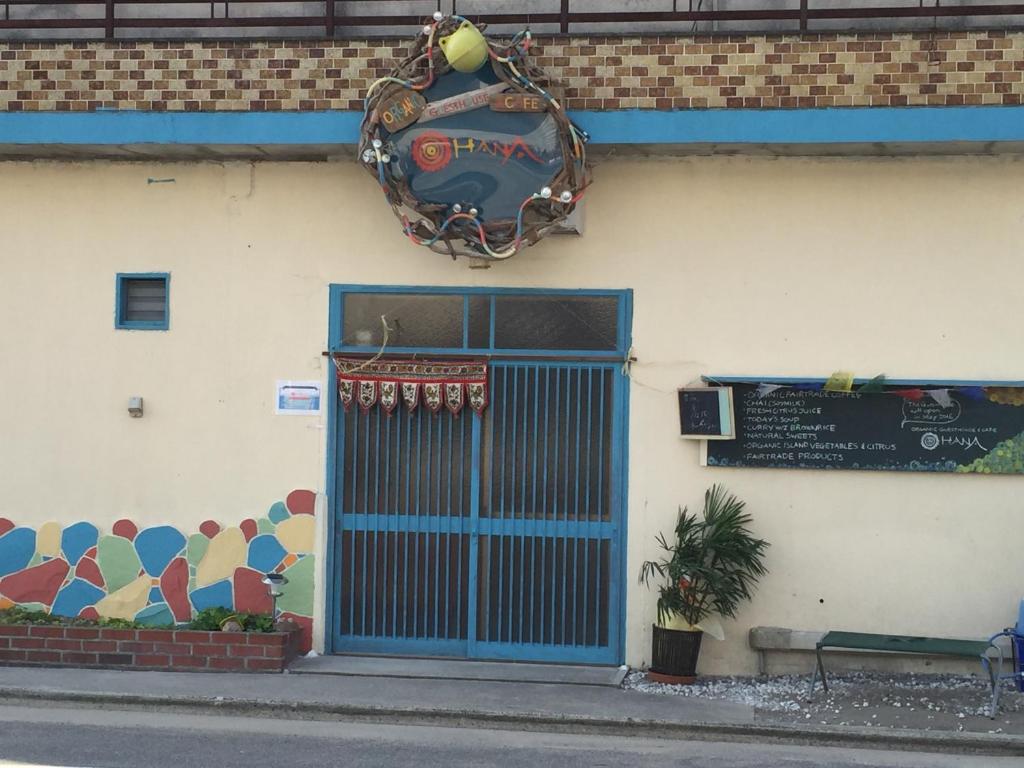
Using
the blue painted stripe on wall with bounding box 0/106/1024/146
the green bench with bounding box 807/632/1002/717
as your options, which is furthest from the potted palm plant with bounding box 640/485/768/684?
the blue painted stripe on wall with bounding box 0/106/1024/146

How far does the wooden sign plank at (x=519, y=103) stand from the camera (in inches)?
393

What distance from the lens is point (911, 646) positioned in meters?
9.71

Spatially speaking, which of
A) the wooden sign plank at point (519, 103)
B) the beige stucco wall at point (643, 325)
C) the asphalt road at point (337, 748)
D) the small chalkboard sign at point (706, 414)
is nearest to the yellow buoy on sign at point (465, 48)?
the wooden sign plank at point (519, 103)

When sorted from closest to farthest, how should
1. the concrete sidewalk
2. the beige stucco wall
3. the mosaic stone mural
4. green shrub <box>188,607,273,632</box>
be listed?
the concrete sidewalk → the beige stucco wall → green shrub <box>188,607,273,632</box> → the mosaic stone mural

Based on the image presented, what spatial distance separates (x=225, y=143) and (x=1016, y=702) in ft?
22.8

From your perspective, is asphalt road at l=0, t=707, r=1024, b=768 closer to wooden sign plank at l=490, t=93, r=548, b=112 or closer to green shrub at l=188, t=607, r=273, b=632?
green shrub at l=188, t=607, r=273, b=632

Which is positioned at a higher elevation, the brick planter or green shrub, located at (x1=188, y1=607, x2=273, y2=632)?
green shrub, located at (x1=188, y1=607, x2=273, y2=632)

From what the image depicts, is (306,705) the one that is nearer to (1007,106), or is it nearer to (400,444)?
(400,444)

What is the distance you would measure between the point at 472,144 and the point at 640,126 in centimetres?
122

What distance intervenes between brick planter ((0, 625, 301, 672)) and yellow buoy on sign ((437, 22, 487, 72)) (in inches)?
172

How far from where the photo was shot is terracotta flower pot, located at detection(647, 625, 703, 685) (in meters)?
10.2

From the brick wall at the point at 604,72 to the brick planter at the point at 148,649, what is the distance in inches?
156

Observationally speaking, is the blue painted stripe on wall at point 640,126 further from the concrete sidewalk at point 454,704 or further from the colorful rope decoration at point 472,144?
the concrete sidewalk at point 454,704

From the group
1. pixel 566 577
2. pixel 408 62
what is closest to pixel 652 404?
pixel 566 577
